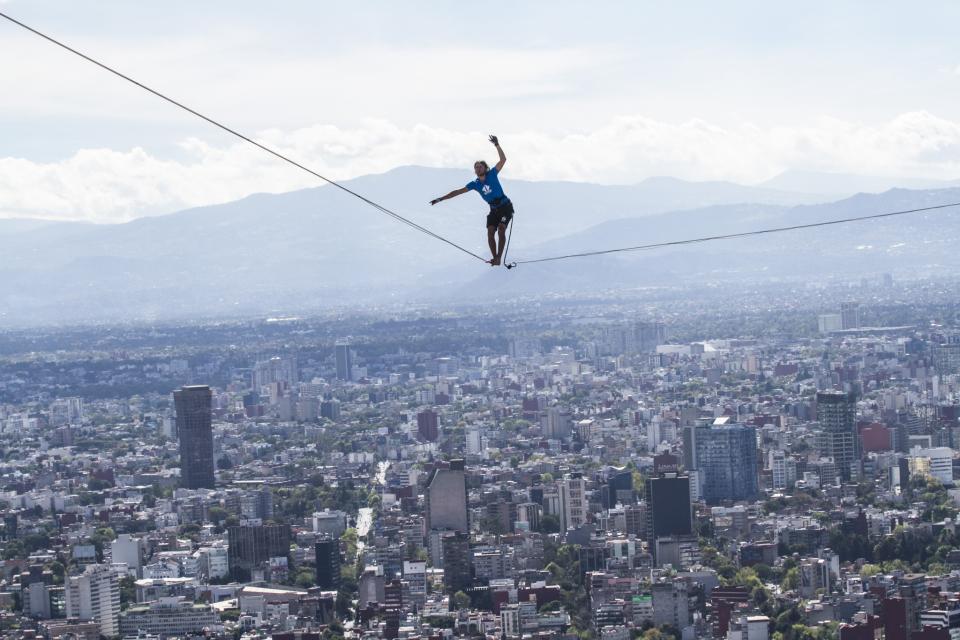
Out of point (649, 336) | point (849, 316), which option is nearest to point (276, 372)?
point (649, 336)

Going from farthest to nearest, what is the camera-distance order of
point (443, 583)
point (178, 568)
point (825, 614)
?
point (178, 568) < point (443, 583) < point (825, 614)

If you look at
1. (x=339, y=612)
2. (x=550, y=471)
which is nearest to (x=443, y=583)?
(x=339, y=612)

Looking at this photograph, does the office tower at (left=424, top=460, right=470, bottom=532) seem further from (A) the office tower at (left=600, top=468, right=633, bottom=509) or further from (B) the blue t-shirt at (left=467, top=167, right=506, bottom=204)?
(B) the blue t-shirt at (left=467, top=167, right=506, bottom=204)

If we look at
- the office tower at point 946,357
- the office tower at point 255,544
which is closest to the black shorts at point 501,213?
the office tower at point 255,544

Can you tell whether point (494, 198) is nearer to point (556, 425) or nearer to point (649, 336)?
point (556, 425)

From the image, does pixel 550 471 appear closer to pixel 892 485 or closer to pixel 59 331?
pixel 892 485
